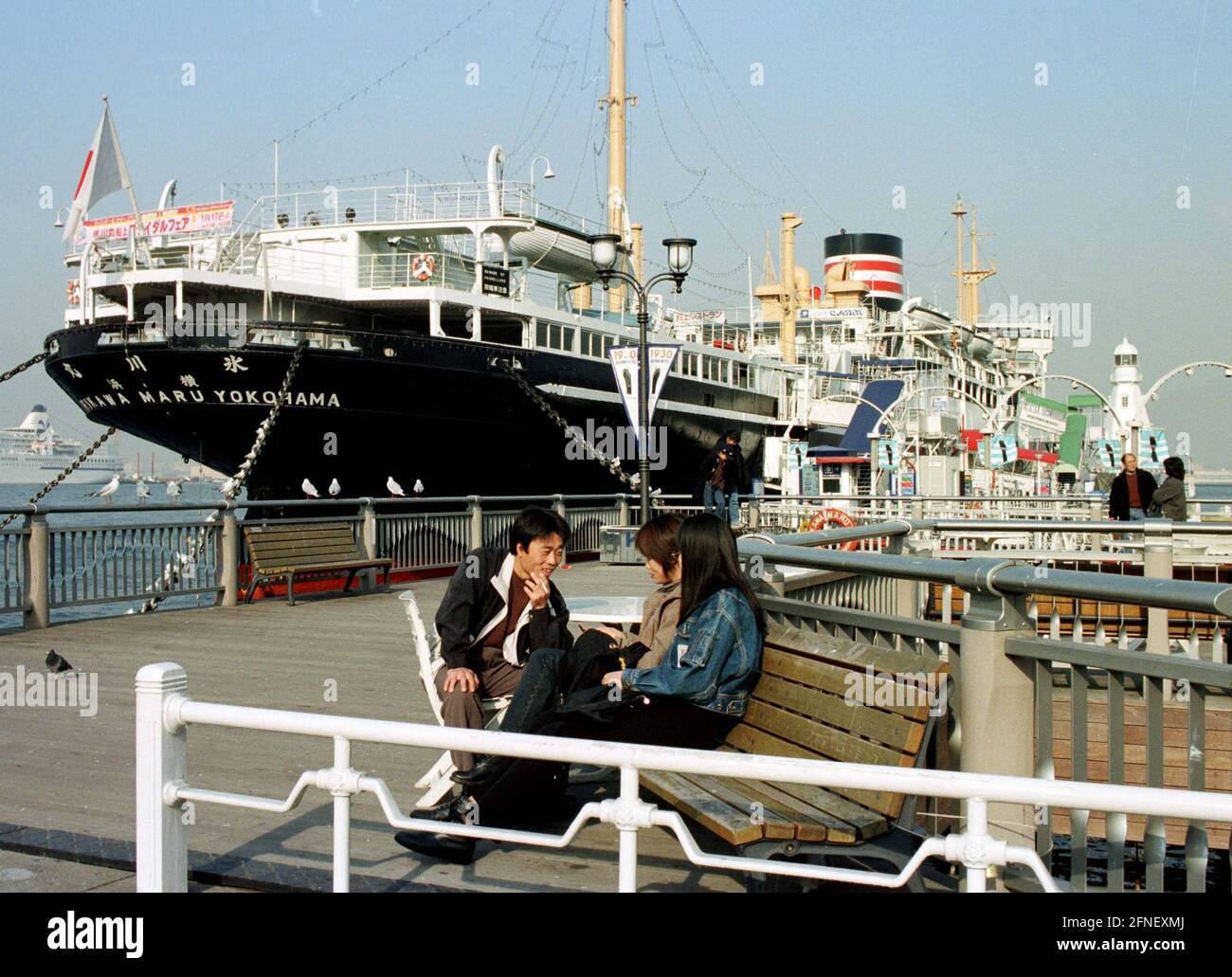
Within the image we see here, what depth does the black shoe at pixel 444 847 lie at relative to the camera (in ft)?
15.6

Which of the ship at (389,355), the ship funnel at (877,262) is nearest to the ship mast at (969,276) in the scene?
the ship funnel at (877,262)

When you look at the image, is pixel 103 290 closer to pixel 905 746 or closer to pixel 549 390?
pixel 549 390

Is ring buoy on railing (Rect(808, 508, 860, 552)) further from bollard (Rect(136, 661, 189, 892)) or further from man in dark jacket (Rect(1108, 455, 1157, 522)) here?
bollard (Rect(136, 661, 189, 892))

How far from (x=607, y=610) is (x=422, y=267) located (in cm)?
2575

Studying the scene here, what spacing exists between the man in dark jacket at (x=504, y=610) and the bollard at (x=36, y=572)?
7.40m

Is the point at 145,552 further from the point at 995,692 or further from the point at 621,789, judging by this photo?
the point at 621,789

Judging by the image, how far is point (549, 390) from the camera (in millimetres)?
33156

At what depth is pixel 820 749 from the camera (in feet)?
14.6

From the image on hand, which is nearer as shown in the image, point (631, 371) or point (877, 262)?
point (631, 371)

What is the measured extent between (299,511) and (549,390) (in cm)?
724

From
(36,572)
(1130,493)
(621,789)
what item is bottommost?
(36,572)

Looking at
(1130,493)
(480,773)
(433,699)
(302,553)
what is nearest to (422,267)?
(302,553)

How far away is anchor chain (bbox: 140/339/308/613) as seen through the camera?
13.3 meters
